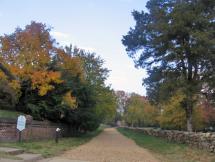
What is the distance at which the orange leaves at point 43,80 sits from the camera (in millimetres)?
33281

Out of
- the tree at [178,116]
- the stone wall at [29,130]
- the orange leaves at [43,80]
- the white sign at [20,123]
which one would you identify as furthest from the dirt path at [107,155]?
the tree at [178,116]

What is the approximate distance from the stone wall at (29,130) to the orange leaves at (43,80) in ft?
10.9

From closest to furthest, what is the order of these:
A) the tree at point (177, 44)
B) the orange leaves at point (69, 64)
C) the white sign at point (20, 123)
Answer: the white sign at point (20, 123)
the tree at point (177, 44)
the orange leaves at point (69, 64)

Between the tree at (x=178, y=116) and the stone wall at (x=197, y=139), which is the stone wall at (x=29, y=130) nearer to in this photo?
the stone wall at (x=197, y=139)

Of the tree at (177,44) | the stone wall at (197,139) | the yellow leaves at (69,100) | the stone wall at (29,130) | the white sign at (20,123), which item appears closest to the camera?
the stone wall at (197,139)

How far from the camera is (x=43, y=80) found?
33.6 meters

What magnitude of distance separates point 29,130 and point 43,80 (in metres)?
7.88

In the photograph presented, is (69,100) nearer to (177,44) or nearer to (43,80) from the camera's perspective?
(43,80)

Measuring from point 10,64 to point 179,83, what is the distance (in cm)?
1481

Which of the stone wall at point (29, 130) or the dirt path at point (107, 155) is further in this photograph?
the stone wall at point (29, 130)

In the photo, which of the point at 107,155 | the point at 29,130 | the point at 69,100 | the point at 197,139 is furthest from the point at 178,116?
the point at 107,155

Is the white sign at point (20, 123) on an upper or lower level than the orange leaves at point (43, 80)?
lower

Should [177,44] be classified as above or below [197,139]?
above

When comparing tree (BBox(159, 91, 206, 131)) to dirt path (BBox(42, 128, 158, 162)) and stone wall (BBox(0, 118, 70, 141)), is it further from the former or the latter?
dirt path (BBox(42, 128, 158, 162))
